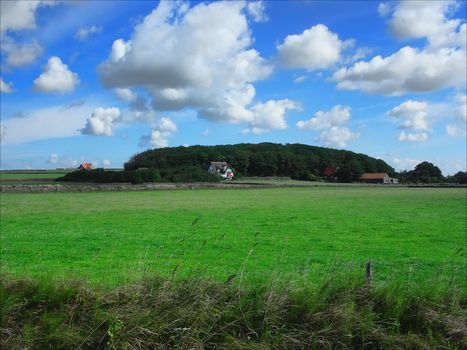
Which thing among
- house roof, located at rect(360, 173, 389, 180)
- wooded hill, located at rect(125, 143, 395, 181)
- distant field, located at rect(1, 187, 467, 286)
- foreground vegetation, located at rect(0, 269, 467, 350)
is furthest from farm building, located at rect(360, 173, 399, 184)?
foreground vegetation, located at rect(0, 269, 467, 350)

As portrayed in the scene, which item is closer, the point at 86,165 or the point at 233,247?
→ the point at 233,247

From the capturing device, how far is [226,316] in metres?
6.08

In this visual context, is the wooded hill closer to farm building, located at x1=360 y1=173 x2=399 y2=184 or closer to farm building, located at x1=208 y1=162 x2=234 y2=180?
farm building, located at x1=360 y1=173 x2=399 y2=184

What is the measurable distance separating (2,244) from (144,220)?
39.2 feet

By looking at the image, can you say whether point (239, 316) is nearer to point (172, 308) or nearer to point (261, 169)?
point (172, 308)

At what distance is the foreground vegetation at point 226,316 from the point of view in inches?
228

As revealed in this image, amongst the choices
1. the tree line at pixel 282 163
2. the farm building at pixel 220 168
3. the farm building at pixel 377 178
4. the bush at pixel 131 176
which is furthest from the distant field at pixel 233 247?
the farm building at pixel 377 178

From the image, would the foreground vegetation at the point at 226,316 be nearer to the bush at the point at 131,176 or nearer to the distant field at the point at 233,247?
the distant field at the point at 233,247

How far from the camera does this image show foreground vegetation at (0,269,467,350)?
5781mm

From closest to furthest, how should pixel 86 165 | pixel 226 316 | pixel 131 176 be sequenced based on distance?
pixel 226 316 → pixel 131 176 → pixel 86 165

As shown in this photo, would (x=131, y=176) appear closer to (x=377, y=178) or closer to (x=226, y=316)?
(x=226, y=316)

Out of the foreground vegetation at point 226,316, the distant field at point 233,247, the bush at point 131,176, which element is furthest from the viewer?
the bush at point 131,176

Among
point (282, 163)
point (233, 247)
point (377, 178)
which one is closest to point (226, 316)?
point (233, 247)

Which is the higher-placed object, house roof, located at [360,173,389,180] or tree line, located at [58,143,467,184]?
tree line, located at [58,143,467,184]
